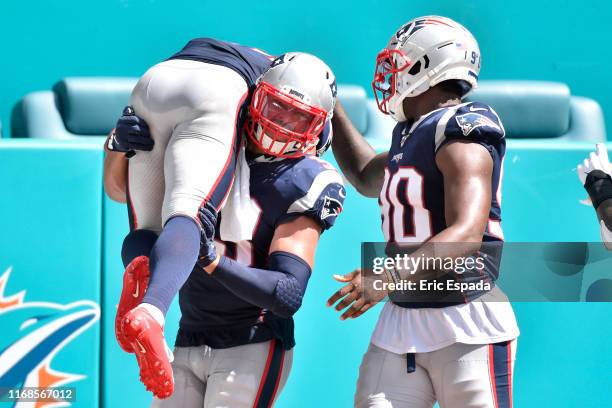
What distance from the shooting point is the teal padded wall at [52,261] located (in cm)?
305

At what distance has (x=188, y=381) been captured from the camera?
7.81 feet

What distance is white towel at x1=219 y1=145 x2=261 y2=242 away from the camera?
2355 millimetres

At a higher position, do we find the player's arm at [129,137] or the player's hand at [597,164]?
the player's hand at [597,164]

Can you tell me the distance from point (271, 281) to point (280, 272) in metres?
0.05

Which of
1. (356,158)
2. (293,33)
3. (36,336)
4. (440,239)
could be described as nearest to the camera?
(440,239)

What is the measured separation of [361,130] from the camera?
3.86m

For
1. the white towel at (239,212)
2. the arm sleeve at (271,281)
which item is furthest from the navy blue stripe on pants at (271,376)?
the white towel at (239,212)

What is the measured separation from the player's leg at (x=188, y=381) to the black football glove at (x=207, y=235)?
266 millimetres

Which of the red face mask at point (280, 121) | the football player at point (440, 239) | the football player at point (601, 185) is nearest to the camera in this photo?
the football player at point (440, 239)

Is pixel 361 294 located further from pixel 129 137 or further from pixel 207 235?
pixel 129 137

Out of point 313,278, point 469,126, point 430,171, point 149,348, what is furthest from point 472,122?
point 313,278

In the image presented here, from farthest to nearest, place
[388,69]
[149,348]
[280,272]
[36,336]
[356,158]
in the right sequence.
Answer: [36,336] → [356,158] → [388,69] → [280,272] → [149,348]

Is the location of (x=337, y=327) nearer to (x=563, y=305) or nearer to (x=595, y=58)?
(x=563, y=305)

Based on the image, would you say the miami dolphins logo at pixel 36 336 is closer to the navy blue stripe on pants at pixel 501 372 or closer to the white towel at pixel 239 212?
the white towel at pixel 239 212
